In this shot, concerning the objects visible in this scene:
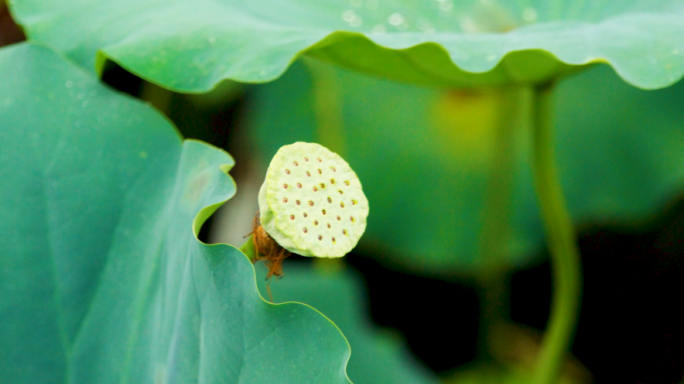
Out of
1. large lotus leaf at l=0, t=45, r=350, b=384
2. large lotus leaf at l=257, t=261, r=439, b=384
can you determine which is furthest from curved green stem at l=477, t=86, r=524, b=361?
large lotus leaf at l=0, t=45, r=350, b=384

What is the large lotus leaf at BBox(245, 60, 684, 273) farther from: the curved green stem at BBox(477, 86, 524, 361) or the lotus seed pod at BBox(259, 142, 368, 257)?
the lotus seed pod at BBox(259, 142, 368, 257)

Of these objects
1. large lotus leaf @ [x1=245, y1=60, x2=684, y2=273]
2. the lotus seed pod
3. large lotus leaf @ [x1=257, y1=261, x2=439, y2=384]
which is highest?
the lotus seed pod

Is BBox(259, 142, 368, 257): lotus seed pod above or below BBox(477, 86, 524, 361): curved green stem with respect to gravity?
above

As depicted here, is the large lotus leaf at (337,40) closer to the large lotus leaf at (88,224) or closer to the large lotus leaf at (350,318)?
the large lotus leaf at (88,224)

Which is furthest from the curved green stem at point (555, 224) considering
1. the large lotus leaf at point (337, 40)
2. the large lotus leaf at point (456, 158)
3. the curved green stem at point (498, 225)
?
the large lotus leaf at point (456, 158)

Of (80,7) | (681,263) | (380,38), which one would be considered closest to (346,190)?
(380,38)

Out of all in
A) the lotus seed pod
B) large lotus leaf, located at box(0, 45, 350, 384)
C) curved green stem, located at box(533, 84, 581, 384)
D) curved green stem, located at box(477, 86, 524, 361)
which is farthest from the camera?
curved green stem, located at box(477, 86, 524, 361)

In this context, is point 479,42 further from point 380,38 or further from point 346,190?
point 346,190

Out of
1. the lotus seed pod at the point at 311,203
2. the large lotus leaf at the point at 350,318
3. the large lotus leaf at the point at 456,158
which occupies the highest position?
the lotus seed pod at the point at 311,203
